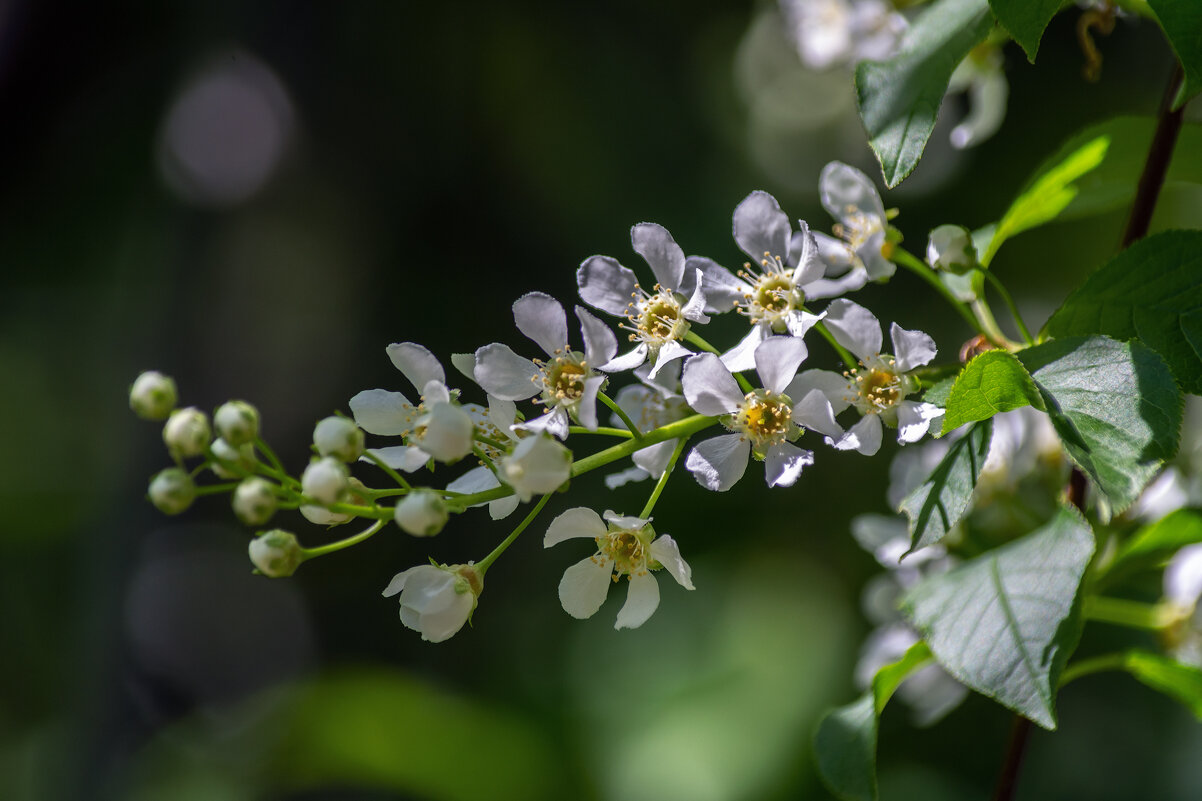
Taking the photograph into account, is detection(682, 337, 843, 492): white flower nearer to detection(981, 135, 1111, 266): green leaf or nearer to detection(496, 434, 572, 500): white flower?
detection(496, 434, 572, 500): white flower

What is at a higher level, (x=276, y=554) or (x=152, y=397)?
(x=152, y=397)

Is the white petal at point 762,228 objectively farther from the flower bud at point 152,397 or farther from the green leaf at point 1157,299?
the flower bud at point 152,397

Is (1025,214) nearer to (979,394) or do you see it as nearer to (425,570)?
(979,394)

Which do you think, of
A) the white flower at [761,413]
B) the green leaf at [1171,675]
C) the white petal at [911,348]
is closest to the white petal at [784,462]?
the white flower at [761,413]

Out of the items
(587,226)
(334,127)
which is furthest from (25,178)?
(587,226)

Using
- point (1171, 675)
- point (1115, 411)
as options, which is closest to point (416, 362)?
point (1115, 411)

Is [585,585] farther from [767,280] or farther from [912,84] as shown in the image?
[912,84]
